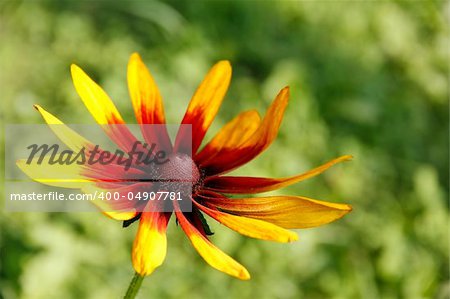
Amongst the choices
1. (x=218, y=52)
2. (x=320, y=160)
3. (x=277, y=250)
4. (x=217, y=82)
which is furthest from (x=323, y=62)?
(x=217, y=82)

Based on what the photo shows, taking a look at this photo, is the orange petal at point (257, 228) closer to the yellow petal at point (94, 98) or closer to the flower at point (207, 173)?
the flower at point (207, 173)

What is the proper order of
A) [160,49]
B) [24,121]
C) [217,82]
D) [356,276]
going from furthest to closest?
[160,49], [24,121], [356,276], [217,82]

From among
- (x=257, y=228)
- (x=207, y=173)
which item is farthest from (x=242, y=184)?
(x=257, y=228)

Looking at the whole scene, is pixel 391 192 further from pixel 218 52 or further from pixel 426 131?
pixel 218 52

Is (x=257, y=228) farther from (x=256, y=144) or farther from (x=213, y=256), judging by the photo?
(x=256, y=144)

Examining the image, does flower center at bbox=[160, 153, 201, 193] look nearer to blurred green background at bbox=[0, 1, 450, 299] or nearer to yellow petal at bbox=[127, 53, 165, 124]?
yellow petal at bbox=[127, 53, 165, 124]

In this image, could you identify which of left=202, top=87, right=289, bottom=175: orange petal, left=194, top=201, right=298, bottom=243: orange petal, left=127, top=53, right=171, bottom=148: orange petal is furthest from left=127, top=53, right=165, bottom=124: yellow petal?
left=194, top=201, right=298, bottom=243: orange petal

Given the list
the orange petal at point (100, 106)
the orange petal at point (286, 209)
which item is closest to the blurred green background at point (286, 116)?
the orange petal at point (100, 106)
